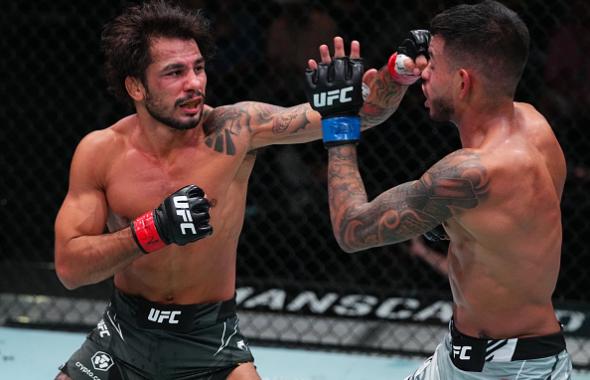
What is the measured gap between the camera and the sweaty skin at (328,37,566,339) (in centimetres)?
199

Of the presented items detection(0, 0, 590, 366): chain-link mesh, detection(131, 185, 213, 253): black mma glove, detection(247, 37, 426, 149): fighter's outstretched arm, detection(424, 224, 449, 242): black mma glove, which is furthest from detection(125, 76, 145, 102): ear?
detection(0, 0, 590, 366): chain-link mesh

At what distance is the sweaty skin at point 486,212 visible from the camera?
1.99 metres

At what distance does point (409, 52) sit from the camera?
2.33 metres

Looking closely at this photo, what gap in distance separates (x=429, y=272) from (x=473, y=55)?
2.11m

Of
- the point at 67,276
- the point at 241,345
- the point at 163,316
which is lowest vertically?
the point at 241,345

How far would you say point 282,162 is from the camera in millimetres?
4133

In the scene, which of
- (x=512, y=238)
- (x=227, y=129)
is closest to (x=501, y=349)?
(x=512, y=238)

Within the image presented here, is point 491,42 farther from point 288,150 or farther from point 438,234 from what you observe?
point 288,150

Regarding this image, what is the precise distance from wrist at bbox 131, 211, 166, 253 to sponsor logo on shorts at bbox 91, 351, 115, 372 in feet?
1.12

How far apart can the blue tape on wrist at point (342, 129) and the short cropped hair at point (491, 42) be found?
255 millimetres

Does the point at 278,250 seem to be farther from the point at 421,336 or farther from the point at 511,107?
the point at 511,107

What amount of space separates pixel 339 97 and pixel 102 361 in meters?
0.91

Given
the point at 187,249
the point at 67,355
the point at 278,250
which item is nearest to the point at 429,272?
the point at 278,250

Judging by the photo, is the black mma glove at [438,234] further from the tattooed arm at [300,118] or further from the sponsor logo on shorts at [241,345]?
the sponsor logo on shorts at [241,345]
